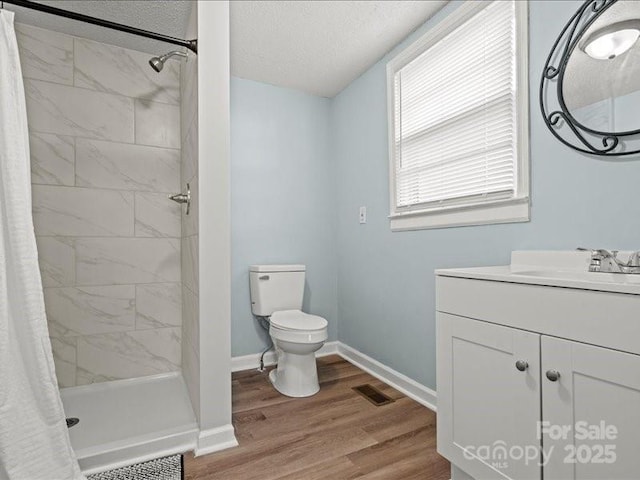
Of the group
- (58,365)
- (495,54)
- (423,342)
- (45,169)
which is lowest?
(58,365)

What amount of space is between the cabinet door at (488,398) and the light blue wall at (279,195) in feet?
5.23

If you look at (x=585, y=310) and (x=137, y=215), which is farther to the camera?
(x=137, y=215)

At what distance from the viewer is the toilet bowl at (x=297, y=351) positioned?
1986 millimetres

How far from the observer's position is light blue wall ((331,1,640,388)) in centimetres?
124

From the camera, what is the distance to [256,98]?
8.66 feet

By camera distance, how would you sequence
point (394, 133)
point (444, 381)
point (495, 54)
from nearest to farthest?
point (444, 381) < point (495, 54) < point (394, 133)

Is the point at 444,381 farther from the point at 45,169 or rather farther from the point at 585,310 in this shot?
the point at 45,169

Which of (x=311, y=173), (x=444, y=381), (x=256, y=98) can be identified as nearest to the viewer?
(x=444, y=381)

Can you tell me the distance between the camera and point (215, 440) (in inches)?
60.8

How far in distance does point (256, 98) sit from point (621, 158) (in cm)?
229

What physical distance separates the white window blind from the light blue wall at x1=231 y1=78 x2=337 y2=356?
845mm

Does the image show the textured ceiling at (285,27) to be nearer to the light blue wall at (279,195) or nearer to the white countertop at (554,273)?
the light blue wall at (279,195)

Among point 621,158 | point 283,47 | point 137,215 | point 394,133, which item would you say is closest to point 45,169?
point 137,215

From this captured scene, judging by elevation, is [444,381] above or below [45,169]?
below
